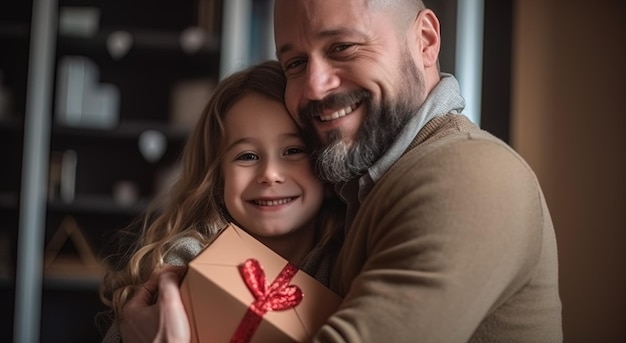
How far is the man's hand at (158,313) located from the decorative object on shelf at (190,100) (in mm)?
2499

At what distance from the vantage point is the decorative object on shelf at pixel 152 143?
3.73m

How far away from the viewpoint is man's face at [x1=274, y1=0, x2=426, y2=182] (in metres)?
1.36

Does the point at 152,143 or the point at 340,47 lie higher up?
the point at 340,47

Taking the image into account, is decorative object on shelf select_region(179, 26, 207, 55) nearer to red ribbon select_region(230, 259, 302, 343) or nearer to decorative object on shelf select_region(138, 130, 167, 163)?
decorative object on shelf select_region(138, 130, 167, 163)

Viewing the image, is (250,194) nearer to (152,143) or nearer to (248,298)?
(248,298)

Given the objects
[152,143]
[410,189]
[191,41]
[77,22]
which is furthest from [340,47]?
[77,22]

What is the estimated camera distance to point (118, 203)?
369 cm

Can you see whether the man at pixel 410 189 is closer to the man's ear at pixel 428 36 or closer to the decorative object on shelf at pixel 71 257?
the man's ear at pixel 428 36

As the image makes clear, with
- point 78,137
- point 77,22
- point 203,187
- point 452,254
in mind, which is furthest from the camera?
point 78,137

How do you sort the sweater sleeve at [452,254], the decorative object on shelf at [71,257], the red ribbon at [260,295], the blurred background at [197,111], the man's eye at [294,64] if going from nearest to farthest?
the sweater sleeve at [452,254]
the red ribbon at [260,295]
the man's eye at [294,64]
the blurred background at [197,111]
the decorative object on shelf at [71,257]

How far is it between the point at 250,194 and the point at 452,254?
0.63 m

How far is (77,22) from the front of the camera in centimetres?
369

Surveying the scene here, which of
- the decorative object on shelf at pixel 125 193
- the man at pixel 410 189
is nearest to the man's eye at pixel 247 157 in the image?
the man at pixel 410 189

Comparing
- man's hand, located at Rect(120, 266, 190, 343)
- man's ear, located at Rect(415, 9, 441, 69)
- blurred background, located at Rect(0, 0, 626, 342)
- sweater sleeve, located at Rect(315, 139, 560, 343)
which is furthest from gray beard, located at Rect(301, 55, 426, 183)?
blurred background, located at Rect(0, 0, 626, 342)
